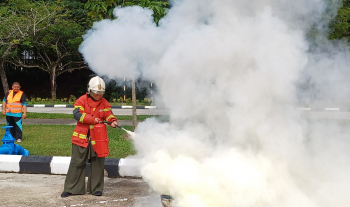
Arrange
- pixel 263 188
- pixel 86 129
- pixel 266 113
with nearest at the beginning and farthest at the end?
1. pixel 263 188
2. pixel 266 113
3. pixel 86 129

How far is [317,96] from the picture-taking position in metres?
6.92

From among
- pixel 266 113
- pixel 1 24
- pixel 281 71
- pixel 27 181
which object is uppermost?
pixel 1 24

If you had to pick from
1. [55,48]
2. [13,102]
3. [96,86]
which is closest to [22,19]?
[55,48]

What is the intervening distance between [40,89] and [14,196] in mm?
24188

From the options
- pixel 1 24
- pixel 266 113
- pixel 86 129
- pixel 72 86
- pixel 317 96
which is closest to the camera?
pixel 266 113

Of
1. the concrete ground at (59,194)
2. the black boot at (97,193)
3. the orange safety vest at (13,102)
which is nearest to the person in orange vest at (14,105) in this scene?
the orange safety vest at (13,102)

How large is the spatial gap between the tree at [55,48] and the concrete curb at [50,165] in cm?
1142

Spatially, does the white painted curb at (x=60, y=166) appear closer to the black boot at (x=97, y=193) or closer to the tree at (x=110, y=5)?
the black boot at (x=97, y=193)

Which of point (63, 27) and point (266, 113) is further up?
point (63, 27)

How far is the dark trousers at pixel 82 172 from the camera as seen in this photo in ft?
17.8

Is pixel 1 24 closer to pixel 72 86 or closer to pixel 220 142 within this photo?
pixel 72 86

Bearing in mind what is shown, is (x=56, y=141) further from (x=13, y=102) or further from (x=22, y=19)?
(x=22, y=19)

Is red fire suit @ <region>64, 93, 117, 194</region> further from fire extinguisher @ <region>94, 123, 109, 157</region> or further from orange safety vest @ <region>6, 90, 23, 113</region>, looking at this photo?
orange safety vest @ <region>6, 90, 23, 113</region>

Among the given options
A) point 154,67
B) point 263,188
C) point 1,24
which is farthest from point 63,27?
point 263,188
